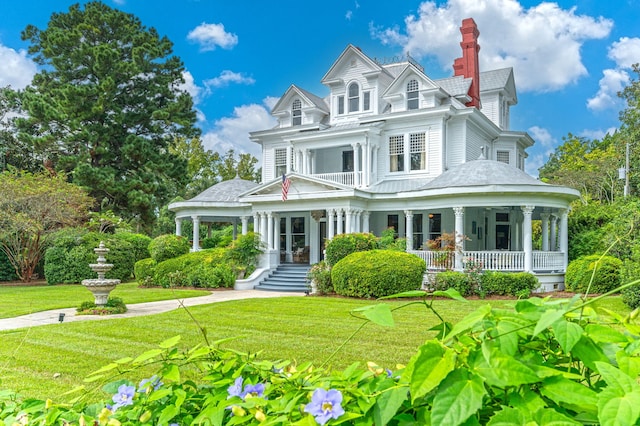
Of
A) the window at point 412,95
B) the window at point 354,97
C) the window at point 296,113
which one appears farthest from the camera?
the window at point 296,113

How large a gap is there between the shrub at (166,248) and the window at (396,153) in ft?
35.0

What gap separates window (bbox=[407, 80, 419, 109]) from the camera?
22078 mm

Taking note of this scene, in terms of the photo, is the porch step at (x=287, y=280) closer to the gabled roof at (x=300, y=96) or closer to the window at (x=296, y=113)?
the window at (x=296, y=113)

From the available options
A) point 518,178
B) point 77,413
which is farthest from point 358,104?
point 77,413

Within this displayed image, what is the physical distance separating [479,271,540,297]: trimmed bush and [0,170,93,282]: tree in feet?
63.6

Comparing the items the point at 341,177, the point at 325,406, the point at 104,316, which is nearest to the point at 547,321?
the point at 325,406

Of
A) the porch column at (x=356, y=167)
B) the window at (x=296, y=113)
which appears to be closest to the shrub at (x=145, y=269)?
the porch column at (x=356, y=167)

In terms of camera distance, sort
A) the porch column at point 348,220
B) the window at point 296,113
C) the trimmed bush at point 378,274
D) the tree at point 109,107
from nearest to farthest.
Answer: the trimmed bush at point 378,274, the porch column at point 348,220, the window at point 296,113, the tree at point 109,107

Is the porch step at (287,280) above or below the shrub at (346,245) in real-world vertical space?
below

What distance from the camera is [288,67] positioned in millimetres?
27859

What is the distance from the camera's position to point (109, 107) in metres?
31.4

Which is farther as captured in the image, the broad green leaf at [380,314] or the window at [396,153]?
the window at [396,153]

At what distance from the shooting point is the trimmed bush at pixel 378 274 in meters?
15.3

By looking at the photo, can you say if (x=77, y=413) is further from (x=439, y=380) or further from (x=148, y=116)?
(x=148, y=116)
